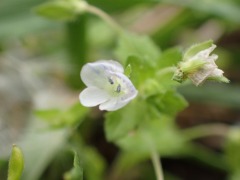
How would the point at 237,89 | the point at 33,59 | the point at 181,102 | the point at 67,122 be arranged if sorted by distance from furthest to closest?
the point at 33,59 → the point at 237,89 → the point at 67,122 → the point at 181,102

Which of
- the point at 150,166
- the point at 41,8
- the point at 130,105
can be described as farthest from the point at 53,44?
the point at 130,105

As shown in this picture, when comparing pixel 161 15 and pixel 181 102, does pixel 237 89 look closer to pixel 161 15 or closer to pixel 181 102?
pixel 161 15

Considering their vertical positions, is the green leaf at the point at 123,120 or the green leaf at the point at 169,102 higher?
the green leaf at the point at 169,102

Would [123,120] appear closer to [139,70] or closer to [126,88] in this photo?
[139,70]

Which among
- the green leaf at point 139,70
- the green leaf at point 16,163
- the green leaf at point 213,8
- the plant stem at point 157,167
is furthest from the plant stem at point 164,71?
the green leaf at point 213,8

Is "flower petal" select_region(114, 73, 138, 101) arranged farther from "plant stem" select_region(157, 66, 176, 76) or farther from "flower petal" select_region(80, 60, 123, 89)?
"plant stem" select_region(157, 66, 176, 76)

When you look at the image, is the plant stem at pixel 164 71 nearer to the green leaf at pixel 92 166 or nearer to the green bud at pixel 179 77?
the green bud at pixel 179 77
